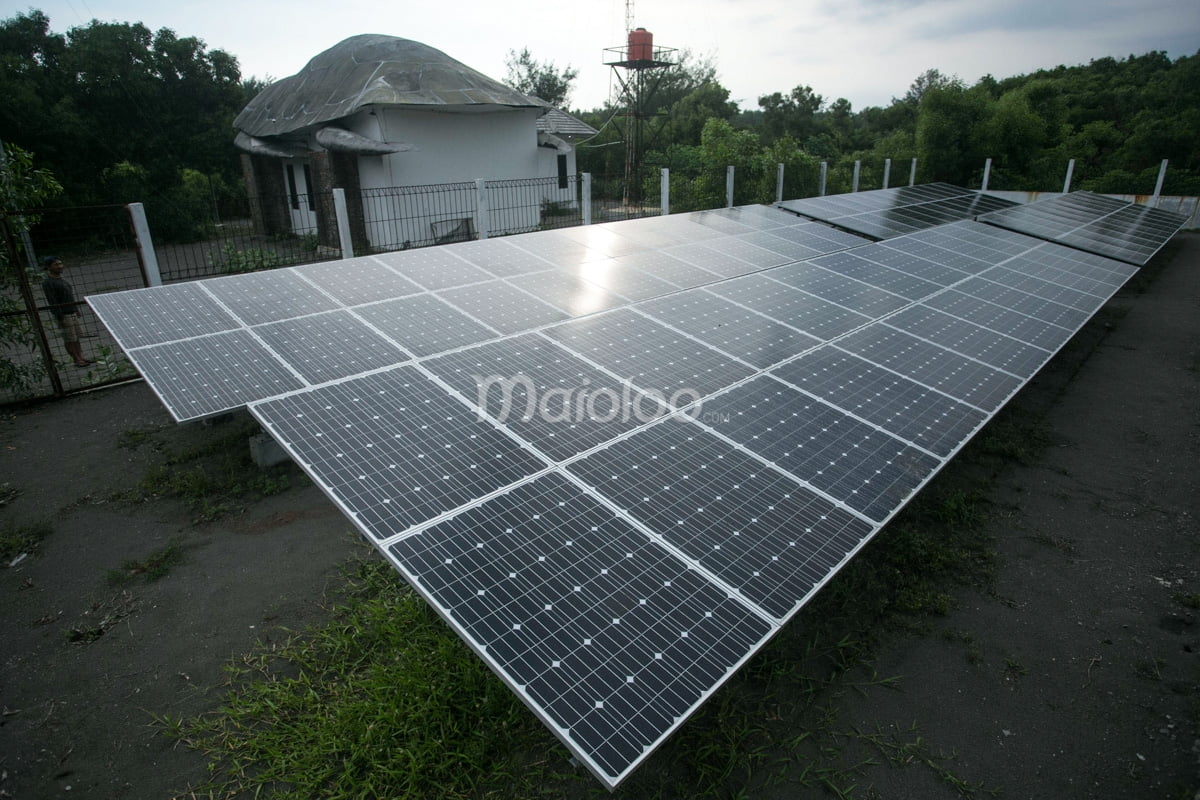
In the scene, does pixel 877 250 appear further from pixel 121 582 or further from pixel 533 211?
pixel 533 211

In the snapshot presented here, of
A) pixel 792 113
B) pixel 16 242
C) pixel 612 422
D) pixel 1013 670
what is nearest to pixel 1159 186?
pixel 1013 670

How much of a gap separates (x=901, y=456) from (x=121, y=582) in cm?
621

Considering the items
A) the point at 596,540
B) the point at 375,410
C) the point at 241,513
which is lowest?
the point at 241,513

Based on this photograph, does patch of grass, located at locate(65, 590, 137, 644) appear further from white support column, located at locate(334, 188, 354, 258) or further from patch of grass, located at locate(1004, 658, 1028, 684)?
white support column, located at locate(334, 188, 354, 258)

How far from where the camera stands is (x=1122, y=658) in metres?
4.55

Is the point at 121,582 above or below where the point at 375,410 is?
below

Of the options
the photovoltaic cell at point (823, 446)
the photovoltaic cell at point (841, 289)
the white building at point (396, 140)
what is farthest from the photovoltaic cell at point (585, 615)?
the white building at point (396, 140)


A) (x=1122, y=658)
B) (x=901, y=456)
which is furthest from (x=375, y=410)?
(x=1122, y=658)

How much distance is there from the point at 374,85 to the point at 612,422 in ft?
68.1

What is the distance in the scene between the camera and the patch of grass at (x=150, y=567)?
5238 millimetres

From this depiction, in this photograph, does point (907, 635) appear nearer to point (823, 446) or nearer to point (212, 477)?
point (823, 446)

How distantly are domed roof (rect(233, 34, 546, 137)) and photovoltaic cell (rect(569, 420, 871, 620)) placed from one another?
19.7 metres

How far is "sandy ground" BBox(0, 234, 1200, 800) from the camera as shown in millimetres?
3771

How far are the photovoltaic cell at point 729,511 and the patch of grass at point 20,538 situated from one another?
17.1 ft
